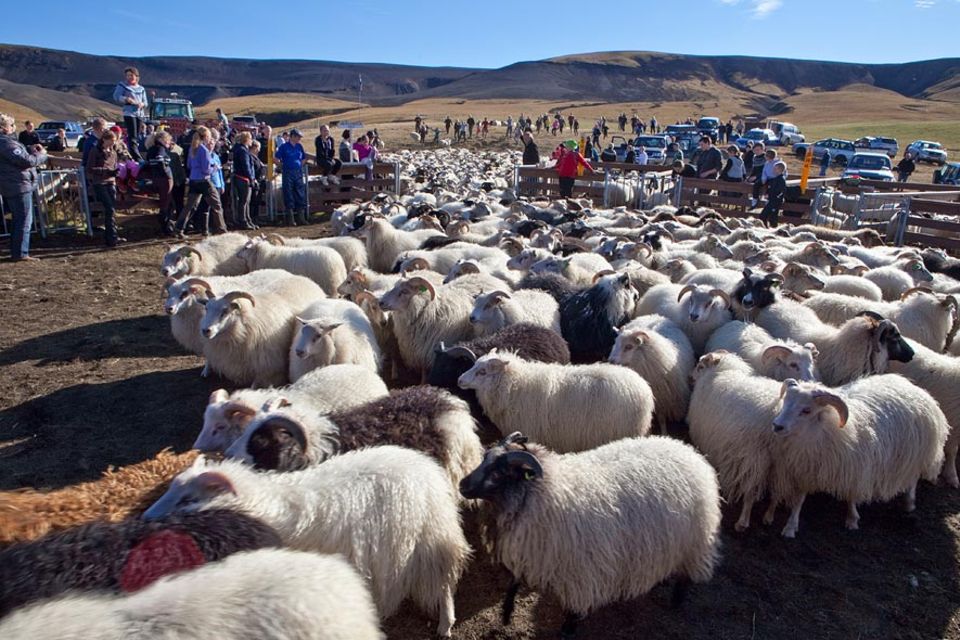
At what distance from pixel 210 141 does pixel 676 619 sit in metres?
12.5

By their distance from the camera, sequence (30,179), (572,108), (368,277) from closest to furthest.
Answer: (368,277)
(30,179)
(572,108)

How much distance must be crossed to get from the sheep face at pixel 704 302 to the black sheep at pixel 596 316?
75 cm

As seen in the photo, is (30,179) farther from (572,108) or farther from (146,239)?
(572,108)

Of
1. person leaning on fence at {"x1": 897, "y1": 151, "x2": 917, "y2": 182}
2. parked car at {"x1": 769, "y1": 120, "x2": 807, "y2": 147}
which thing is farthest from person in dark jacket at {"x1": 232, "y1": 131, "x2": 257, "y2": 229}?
parked car at {"x1": 769, "y1": 120, "x2": 807, "y2": 147}

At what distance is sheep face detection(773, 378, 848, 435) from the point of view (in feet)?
14.7

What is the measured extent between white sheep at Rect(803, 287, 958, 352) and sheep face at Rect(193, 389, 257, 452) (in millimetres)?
6219

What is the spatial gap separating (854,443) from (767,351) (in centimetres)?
121

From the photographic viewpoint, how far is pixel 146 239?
13312 mm

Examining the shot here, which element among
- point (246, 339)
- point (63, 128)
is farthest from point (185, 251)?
point (63, 128)

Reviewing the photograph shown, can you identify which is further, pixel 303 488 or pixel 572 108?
pixel 572 108

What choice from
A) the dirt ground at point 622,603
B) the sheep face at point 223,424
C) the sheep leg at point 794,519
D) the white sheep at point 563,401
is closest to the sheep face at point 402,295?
the white sheep at point 563,401

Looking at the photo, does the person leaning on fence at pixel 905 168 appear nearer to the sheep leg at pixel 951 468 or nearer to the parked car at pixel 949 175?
the parked car at pixel 949 175

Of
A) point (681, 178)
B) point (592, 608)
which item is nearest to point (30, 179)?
point (592, 608)

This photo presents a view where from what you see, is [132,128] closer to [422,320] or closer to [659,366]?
[422,320]
